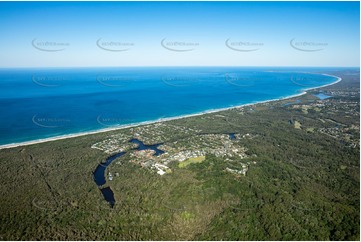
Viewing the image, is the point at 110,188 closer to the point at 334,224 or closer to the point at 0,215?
the point at 0,215

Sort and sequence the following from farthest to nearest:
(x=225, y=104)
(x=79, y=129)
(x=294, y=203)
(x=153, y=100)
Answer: (x=153, y=100) → (x=225, y=104) → (x=79, y=129) → (x=294, y=203)

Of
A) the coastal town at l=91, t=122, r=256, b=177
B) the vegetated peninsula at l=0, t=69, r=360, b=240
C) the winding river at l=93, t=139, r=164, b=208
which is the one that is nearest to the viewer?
the vegetated peninsula at l=0, t=69, r=360, b=240

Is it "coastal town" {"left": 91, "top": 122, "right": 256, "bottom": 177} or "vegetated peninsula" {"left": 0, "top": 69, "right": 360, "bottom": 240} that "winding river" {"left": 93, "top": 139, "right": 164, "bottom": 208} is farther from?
"coastal town" {"left": 91, "top": 122, "right": 256, "bottom": 177}

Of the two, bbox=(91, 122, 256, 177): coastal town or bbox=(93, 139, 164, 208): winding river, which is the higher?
bbox=(91, 122, 256, 177): coastal town

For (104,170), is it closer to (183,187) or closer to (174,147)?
(183,187)

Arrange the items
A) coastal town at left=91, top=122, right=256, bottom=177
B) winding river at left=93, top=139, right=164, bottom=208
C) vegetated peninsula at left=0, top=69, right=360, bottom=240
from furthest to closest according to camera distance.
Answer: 1. coastal town at left=91, top=122, right=256, bottom=177
2. winding river at left=93, top=139, right=164, bottom=208
3. vegetated peninsula at left=0, top=69, right=360, bottom=240

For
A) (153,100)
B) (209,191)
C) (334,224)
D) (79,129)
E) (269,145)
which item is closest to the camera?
(334,224)

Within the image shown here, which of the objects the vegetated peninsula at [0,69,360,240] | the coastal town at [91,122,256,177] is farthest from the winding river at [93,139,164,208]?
the coastal town at [91,122,256,177]

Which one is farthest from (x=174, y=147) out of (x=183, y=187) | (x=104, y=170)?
(x=183, y=187)

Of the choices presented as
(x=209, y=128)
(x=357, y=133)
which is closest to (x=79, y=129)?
(x=209, y=128)
